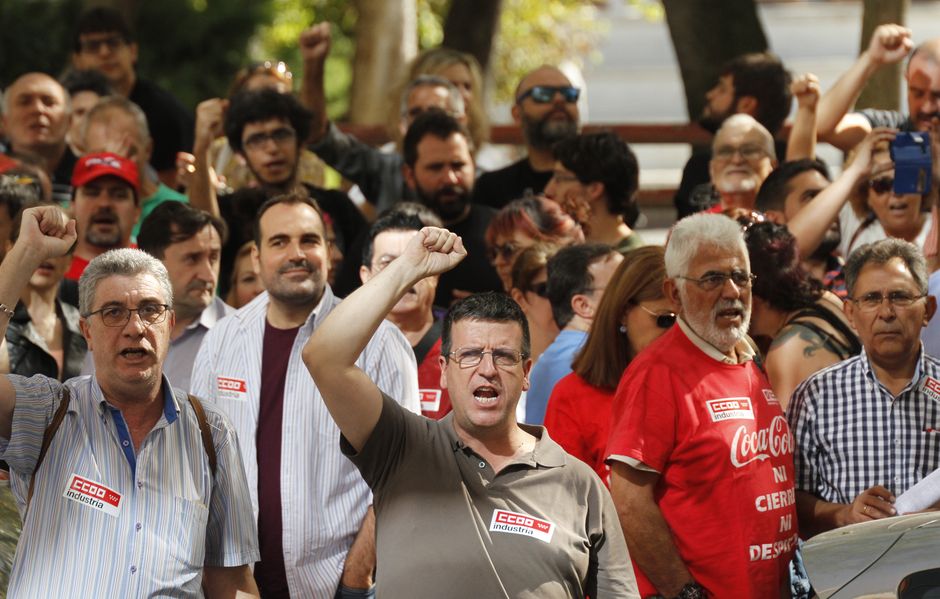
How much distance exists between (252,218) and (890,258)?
3461mm

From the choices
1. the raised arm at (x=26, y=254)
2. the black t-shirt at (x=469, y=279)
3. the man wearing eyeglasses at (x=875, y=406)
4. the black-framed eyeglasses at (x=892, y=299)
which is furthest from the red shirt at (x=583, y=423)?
the black t-shirt at (x=469, y=279)

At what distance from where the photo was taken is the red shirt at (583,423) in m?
5.53

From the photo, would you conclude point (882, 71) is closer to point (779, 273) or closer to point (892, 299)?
point (779, 273)

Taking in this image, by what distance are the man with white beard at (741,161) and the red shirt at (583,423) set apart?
2322mm

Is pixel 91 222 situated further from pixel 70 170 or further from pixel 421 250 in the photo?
pixel 421 250

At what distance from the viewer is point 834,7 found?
3228 centimetres

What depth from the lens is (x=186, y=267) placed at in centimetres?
676

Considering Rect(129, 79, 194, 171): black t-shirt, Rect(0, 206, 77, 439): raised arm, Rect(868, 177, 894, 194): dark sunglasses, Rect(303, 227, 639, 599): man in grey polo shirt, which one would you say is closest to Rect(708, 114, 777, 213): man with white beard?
Rect(868, 177, 894, 194): dark sunglasses

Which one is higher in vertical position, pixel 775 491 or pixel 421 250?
pixel 421 250

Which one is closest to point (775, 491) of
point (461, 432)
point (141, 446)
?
point (461, 432)

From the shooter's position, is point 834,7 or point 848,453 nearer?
point 848,453

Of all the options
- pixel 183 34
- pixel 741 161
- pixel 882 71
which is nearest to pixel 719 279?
pixel 741 161

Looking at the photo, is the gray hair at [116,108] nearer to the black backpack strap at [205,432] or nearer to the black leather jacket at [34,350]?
the black leather jacket at [34,350]

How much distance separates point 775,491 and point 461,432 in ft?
3.96
